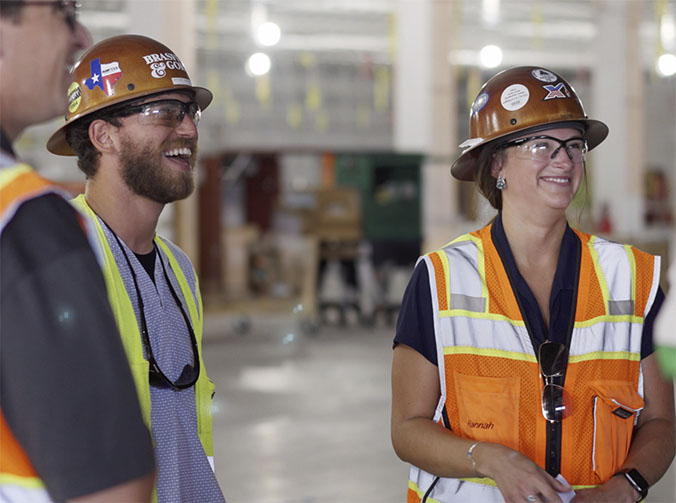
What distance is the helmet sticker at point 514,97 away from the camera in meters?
2.18

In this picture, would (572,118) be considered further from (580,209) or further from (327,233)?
(327,233)

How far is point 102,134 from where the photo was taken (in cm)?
210

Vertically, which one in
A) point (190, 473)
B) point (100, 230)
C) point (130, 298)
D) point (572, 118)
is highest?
point (572, 118)

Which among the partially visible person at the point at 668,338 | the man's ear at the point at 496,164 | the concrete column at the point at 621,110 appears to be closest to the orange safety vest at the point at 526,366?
the man's ear at the point at 496,164

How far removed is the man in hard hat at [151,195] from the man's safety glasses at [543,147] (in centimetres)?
91

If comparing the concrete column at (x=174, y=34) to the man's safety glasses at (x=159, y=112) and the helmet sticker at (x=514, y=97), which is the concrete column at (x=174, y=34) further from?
the helmet sticker at (x=514, y=97)

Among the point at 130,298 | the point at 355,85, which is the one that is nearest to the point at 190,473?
the point at 130,298

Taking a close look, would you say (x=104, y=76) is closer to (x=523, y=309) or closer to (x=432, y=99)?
(x=523, y=309)

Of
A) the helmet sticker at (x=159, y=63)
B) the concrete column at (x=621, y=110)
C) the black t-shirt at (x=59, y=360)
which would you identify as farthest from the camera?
the concrete column at (x=621, y=110)

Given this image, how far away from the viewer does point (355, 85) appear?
29.3m

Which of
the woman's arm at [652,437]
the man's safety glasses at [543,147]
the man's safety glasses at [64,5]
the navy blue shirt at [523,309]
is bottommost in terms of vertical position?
the woman's arm at [652,437]

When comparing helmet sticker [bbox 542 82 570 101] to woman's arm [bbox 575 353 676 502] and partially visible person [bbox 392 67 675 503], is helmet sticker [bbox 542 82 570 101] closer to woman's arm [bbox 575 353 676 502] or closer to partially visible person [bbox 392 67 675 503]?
partially visible person [bbox 392 67 675 503]

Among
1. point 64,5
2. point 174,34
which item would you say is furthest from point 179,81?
point 174,34

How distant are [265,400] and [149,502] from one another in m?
6.54
